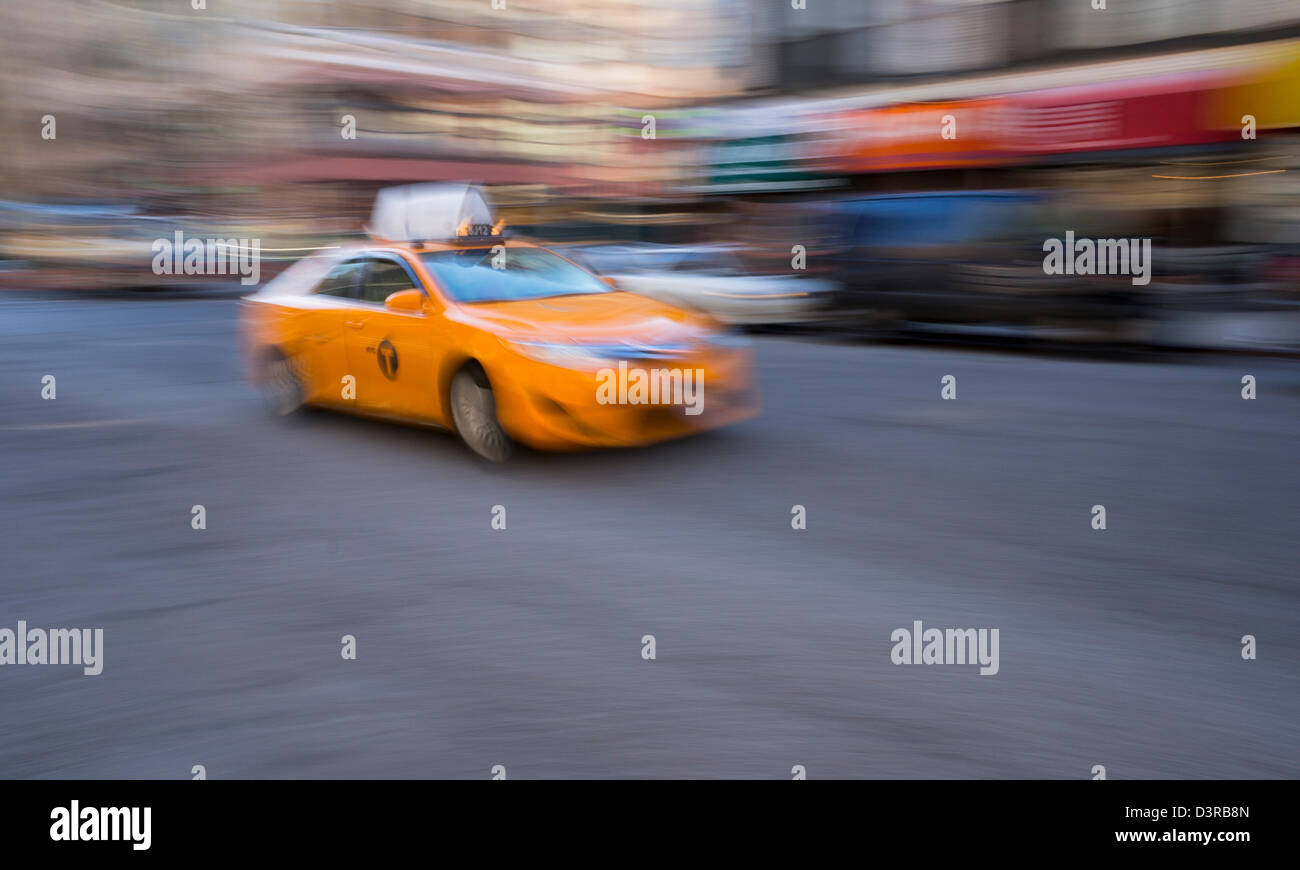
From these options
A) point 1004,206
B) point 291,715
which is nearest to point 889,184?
point 1004,206

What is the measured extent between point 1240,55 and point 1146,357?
6.66 meters

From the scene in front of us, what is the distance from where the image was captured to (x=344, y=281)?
875cm

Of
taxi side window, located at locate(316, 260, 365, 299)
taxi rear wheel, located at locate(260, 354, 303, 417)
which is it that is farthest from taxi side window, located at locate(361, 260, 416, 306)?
taxi rear wheel, located at locate(260, 354, 303, 417)

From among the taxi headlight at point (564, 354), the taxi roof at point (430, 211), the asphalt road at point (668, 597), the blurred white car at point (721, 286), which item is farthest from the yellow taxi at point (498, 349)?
the taxi roof at point (430, 211)

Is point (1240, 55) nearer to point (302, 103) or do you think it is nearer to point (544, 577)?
point (544, 577)

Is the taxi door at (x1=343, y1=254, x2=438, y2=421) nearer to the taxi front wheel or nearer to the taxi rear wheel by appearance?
the taxi front wheel

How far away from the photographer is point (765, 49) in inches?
1067

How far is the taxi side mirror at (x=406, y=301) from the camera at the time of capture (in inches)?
307

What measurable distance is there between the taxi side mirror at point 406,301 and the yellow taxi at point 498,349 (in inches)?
0.5

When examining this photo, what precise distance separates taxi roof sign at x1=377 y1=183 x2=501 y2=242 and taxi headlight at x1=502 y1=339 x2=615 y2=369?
1673cm

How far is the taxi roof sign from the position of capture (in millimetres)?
23953

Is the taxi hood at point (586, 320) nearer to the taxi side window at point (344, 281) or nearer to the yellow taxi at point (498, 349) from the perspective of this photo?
the yellow taxi at point (498, 349)

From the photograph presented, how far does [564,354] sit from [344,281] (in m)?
2.45

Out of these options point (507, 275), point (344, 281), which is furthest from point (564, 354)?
point (344, 281)
